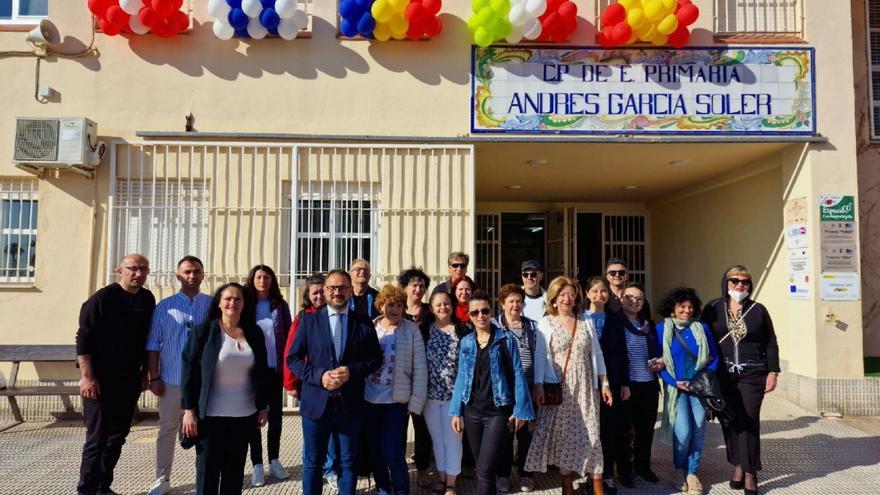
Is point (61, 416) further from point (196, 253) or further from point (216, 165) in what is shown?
point (216, 165)

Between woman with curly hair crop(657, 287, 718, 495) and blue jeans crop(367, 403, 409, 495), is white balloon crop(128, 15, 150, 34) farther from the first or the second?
woman with curly hair crop(657, 287, 718, 495)

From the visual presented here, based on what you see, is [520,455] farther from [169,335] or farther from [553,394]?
[169,335]

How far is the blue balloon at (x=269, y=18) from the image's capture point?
19.7 ft

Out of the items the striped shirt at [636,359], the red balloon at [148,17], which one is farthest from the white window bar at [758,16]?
the red balloon at [148,17]

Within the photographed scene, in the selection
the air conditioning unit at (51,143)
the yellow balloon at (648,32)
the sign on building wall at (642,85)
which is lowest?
the air conditioning unit at (51,143)

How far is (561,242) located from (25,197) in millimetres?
7835

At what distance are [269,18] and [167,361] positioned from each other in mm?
3727

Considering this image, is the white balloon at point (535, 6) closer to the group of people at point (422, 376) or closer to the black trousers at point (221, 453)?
the group of people at point (422, 376)

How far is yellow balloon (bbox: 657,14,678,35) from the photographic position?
19.7ft

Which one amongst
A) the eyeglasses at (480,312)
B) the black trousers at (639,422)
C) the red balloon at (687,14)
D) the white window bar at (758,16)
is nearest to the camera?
the eyeglasses at (480,312)

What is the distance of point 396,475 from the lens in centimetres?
369

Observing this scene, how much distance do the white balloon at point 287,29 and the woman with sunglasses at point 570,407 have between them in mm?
4076

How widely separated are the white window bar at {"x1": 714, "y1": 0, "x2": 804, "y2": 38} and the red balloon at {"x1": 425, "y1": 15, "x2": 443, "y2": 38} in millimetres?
3110

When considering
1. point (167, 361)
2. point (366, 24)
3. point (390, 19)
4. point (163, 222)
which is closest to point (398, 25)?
point (390, 19)
